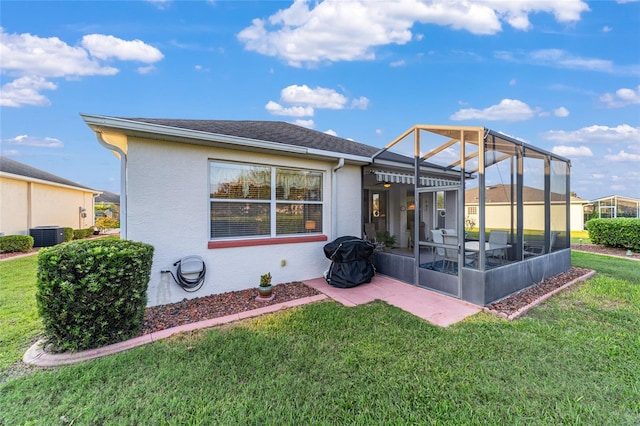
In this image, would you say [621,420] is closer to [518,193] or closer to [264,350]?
[264,350]

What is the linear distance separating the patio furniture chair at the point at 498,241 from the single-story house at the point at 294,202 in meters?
0.06

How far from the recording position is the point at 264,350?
4.34 meters

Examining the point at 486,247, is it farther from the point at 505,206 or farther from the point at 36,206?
the point at 36,206

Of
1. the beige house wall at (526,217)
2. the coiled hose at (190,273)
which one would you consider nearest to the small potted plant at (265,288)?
the coiled hose at (190,273)

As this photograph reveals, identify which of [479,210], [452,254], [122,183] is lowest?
[452,254]

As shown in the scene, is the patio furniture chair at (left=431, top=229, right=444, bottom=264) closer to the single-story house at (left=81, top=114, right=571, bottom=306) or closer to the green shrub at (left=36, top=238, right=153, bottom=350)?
the single-story house at (left=81, top=114, right=571, bottom=306)

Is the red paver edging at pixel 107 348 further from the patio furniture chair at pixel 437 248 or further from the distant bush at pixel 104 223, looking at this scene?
the distant bush at pixel 104 223

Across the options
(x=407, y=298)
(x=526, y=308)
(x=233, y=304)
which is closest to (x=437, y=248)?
(x=407, y=298)

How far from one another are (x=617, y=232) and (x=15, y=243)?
3498 cm

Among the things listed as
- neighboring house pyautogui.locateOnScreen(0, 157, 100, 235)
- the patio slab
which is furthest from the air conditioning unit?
the patio slab

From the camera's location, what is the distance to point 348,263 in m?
8.10

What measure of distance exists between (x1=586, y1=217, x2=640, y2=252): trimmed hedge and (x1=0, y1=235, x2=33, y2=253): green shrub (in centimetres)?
3486

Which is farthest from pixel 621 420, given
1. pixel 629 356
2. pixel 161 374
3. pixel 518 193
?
pixel 518 193

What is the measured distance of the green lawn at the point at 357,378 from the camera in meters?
2.99
